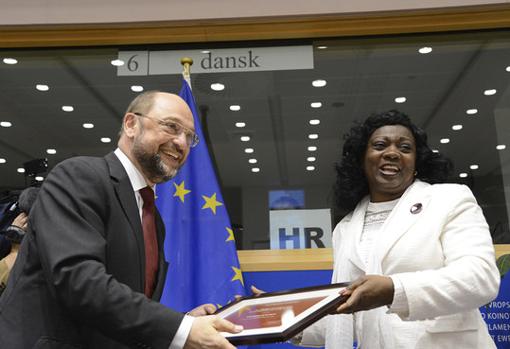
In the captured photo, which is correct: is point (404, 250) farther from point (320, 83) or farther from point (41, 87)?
point (41, 87)

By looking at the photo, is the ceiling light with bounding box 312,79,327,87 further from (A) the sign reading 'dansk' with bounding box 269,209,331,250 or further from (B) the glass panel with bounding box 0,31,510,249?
(A) the sign reading 'dansk' with bounding box 269,209,331,250

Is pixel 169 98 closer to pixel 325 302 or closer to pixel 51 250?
pixel 51 250

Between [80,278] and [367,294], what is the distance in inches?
32.1

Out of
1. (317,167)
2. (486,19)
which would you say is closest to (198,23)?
(317,167)

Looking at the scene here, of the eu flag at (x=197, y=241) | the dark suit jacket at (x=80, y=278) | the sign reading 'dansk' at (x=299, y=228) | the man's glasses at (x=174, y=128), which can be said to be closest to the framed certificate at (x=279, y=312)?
the dark suit jacket at (x=80, y=278)

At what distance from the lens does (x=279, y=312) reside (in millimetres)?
1536

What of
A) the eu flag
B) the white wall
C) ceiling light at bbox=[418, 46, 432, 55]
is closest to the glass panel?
ceiling light at bbox=[418, 46, 432, 55]

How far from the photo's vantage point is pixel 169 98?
194 centimetres

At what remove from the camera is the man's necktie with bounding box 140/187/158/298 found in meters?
1.70

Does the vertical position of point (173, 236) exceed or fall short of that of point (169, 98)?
it falls short

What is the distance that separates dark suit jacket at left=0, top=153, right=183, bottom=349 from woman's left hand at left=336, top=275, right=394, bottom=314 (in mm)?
498

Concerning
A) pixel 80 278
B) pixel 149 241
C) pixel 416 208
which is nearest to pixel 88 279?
pixel 80 278

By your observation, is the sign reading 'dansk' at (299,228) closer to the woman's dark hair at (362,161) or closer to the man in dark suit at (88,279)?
the woman's dark hair at (362,161)

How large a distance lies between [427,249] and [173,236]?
1643 millimetres
